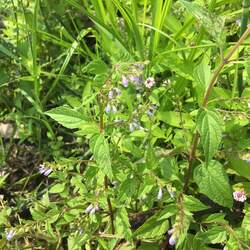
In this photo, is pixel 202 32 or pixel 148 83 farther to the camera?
pixel 202 32

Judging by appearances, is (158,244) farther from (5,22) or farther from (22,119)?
(5,22)

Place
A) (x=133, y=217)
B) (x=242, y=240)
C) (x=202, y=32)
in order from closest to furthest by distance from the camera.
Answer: (x=242, y=240)
(x=133, y=217)
(x=202, y=32)

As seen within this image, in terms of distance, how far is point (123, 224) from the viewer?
1701 millimetres

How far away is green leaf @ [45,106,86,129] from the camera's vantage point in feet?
5.17

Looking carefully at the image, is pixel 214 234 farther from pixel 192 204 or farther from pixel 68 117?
pixel 68 117

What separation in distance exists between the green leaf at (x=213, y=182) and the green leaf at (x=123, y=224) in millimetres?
264

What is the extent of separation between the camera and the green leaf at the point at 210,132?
4.71 ft

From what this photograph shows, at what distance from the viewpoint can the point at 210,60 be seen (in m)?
2.14

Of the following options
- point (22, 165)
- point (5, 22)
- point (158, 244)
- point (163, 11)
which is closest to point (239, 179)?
point (158, 244)

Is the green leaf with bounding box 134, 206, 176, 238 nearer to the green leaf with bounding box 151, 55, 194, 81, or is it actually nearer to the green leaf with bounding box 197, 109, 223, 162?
the green leaf with bounding box 197, 109, 223, 162

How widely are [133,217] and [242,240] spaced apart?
453 mm

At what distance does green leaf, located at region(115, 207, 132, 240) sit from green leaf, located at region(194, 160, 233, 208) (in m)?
0.26

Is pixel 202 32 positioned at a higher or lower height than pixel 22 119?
higher

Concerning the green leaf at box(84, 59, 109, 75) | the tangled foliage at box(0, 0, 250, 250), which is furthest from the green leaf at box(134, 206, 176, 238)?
the green leaf at box(84, 59, 109, 75)
